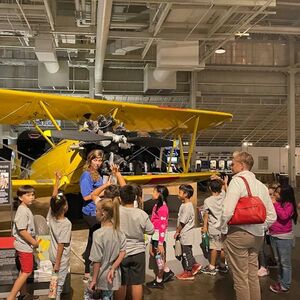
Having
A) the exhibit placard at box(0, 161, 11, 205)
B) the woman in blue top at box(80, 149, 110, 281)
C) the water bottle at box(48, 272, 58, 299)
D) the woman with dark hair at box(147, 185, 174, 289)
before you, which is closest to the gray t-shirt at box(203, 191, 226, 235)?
the woman with dark hair at box(147, 185, 174, 289)

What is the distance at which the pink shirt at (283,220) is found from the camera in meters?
4.23

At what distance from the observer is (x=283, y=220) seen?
422 centimetres

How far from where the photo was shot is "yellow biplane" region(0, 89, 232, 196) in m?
6.84

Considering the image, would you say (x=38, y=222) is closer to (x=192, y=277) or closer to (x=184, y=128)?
(x=192, y=277)

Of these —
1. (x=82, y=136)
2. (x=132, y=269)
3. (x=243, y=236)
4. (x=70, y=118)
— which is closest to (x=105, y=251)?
(x=132, y=269)

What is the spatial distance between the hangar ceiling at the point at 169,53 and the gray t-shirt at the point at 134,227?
417 centimetres

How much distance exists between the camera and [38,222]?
472 cm

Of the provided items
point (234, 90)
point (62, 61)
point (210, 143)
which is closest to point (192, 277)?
point (62, 61)

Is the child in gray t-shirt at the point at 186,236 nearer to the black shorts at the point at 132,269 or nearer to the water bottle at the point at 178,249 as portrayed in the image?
the water bottle at the point at 178,249

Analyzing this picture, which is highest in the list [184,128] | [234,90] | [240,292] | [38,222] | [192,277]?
[234,90]

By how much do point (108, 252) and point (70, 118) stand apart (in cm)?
579

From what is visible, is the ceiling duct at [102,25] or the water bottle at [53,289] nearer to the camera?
the water bottle at [53,289]

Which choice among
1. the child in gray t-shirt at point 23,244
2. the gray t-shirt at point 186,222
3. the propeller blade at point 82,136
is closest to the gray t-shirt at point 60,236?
the child in gray t-shirt at point 23,244

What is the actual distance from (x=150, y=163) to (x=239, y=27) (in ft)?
16.7
